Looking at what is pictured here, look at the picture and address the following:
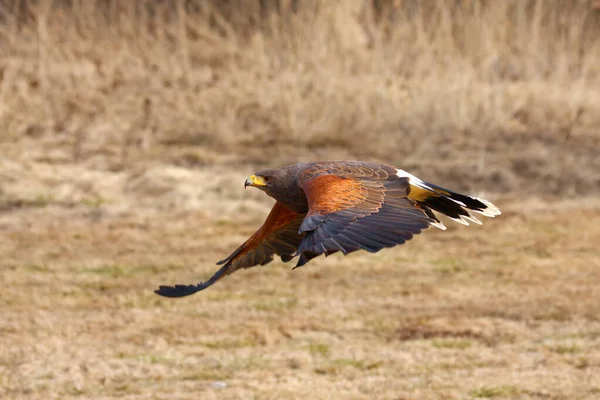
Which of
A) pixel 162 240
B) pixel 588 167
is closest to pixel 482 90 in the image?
pixel 588 167

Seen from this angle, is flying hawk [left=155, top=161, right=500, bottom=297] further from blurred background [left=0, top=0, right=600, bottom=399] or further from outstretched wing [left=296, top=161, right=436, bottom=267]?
blurred background [left=0, top=0, right=600, bottom=399]

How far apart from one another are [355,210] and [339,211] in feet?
0.29

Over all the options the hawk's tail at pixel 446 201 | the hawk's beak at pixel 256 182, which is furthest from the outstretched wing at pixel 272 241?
the hawk's tail at pixel 446 201

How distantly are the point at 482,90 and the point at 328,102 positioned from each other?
1.51 metres

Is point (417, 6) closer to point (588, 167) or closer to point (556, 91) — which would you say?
point (556, 91)

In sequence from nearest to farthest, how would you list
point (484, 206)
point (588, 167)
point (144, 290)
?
point (484, 206)
point (144, 290)
point (588, 167)

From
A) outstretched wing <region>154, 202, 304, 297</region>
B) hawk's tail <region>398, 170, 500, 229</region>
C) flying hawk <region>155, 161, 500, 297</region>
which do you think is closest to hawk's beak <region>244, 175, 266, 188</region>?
flying hawk <region>155, 161, 500, 297</region>

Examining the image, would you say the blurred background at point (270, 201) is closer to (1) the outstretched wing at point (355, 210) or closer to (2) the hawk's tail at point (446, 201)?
(2) the hawk's tail at point (446, 201)

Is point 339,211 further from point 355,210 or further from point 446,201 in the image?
point 446,201

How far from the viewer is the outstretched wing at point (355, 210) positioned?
3682 millimetres

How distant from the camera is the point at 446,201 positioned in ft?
15.9

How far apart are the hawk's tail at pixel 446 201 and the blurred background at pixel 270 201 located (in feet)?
3.23

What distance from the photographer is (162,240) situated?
26.9 feet

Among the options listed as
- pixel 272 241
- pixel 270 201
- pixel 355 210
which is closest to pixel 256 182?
pixel 272 241
